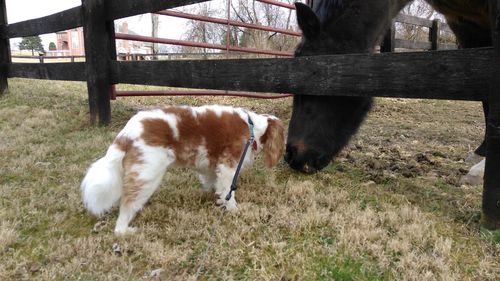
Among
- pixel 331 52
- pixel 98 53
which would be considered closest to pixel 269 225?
pixel 331 52

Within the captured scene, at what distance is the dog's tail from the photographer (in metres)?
2.41

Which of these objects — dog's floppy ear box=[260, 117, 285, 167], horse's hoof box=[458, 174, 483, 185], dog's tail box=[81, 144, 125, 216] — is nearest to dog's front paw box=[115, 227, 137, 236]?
dog's tail box=[81, 144, 125, 216]

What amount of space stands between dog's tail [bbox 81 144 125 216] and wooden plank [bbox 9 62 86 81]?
12.2 feet

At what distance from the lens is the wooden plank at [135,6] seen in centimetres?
441

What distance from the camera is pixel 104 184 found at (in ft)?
7.89

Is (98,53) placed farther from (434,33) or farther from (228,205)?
(434,33)

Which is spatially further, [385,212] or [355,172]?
[355,172]

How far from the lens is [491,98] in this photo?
2.23 m

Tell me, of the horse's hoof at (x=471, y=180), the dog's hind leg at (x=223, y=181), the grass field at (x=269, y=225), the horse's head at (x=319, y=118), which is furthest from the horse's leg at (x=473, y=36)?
the dog's hind leg at (x=223, y=181)

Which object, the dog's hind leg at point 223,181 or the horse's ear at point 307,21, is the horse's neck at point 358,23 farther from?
the dog's hind leg at point 223,181

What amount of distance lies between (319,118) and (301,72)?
41cm

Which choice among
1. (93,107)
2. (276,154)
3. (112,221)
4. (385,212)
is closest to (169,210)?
(112,221)

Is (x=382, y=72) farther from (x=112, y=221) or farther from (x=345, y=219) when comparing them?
(x=112, y=221)

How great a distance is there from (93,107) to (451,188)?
4.46 meters
